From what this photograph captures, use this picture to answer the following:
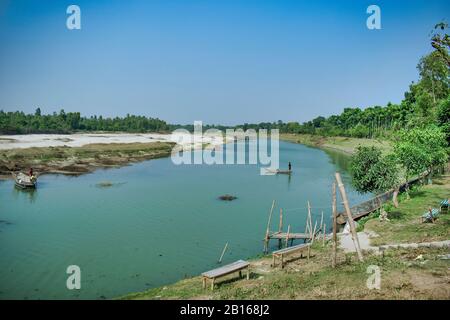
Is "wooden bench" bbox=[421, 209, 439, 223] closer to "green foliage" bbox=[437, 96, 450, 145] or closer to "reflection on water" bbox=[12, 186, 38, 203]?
"green foliage" bbox=[437, 96, 450, 145]

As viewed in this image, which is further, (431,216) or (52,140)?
(52,140)

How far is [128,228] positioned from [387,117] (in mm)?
104051

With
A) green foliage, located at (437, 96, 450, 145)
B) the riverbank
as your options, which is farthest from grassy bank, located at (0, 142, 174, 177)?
green foliage, located at (437, 96, 450, 145)

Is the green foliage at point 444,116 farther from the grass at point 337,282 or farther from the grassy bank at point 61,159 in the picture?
the grassy bank at point 61,159

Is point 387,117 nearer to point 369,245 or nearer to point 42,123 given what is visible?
point 369,245

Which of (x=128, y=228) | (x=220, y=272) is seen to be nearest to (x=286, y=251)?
(x=220, y=272)

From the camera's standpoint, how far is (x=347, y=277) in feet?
47.3

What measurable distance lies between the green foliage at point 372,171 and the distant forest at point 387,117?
751 cm

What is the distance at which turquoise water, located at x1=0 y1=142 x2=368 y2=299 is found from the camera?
Result: 63.7 feet

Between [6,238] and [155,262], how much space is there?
11.9 m

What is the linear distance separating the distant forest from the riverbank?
926 centimetres

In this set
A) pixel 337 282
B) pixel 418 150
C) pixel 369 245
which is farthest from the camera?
pixel 418 150
